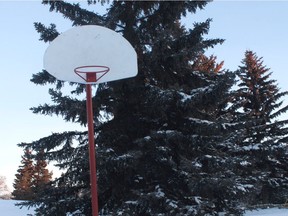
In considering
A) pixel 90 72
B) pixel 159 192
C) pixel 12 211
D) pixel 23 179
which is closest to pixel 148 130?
pixel 159 192

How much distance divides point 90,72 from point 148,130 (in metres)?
5.29

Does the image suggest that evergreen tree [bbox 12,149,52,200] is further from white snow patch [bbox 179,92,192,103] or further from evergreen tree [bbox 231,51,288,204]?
white snow patch [bbox 179,92,192,103]

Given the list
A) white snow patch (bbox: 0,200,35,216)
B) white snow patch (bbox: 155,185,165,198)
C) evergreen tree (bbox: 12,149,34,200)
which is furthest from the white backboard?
evergreen tree (bbox: 12,149,34,200)

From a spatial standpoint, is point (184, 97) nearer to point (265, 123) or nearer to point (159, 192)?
point (159, 192)

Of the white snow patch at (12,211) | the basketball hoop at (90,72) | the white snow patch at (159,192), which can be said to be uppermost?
the basketball hoop at (90,72)

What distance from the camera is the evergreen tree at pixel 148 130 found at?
8242mm

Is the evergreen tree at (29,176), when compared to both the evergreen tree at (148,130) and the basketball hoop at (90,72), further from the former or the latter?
the basketball hoop at (90,72)

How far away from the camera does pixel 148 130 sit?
928cm

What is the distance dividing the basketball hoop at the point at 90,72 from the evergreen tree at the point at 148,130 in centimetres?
378

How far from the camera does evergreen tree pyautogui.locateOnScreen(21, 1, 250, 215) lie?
8.24 metres

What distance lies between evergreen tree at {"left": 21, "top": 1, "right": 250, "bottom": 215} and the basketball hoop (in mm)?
3785

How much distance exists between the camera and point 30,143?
9023 mm

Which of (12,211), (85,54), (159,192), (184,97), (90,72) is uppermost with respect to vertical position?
(184,97)

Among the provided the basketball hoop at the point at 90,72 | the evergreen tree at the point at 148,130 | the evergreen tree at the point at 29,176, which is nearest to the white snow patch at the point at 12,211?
the evergreen tree at the point at 148,130
